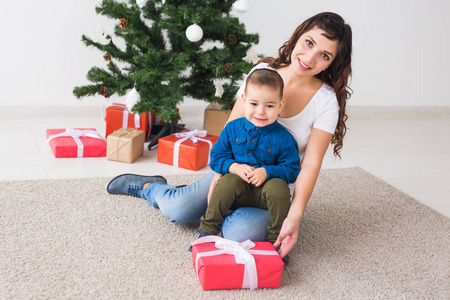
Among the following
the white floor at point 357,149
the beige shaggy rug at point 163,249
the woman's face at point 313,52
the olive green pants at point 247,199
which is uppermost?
the woman's face at point 313,52

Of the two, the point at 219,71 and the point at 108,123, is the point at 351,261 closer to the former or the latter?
the point at 219,71

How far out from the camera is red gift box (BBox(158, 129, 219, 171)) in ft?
7.98

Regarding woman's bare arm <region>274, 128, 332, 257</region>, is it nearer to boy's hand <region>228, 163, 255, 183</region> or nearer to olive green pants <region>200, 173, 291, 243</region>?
olive green pants <region>200, 173, 291, 243</region>

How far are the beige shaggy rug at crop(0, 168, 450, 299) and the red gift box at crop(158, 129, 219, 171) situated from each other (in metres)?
0.41

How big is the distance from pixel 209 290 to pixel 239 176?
366mm

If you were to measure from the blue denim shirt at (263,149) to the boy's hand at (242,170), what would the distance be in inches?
1.0

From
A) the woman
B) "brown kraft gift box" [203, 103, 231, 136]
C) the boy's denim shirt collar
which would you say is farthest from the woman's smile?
"brown kraft gift box" [203, 103, 231, 136]

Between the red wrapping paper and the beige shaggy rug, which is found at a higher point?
the red wrapping paper

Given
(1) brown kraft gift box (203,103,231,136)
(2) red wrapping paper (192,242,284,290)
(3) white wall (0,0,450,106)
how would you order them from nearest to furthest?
(2) red wrapping paper (192,242,284,290) < (1) brown kraft gift box (203,103,231,136) < (3) white wall (0,0,450,106)

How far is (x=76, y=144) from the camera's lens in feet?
8.17

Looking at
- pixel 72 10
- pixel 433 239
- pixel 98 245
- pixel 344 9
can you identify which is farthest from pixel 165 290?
pixel 344 9

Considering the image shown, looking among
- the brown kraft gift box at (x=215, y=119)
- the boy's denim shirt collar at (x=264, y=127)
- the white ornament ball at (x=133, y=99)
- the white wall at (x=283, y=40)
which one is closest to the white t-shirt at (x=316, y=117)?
the boy's denim shirt collar at (x=264, y=127)

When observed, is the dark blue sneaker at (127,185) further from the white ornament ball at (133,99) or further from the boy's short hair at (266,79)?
the boy's short hair at (266,79)

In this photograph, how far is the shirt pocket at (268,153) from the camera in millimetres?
1599
